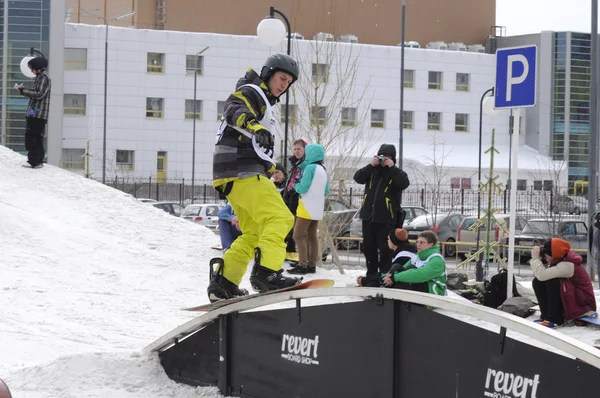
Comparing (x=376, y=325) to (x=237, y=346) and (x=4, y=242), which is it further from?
(x=4, y=242)

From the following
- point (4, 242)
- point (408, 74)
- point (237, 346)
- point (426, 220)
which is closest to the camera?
point (237, 346)

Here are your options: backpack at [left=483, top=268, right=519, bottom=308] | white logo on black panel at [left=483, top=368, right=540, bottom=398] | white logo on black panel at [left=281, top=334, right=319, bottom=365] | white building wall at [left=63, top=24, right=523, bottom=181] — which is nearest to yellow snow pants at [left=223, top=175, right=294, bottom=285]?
white logo on black panel at [left=281, top=334, right=319, bottom=365]

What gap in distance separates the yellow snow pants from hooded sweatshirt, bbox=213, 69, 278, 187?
8cm

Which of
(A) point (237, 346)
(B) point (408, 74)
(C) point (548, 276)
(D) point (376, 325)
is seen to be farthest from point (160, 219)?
(B) point (408, 74)

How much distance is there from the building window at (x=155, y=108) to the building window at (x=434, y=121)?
18.5m

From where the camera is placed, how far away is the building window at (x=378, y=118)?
61.3 m

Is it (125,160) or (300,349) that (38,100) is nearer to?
(300,349)

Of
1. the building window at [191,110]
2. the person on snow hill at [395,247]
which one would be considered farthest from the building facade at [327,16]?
the person on snow hill at [395,247]

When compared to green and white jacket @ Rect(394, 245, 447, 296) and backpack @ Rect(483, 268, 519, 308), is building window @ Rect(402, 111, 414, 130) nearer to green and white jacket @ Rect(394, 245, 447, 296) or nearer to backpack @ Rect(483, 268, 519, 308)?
backpack @ Rect(483, 268, 519, 308)

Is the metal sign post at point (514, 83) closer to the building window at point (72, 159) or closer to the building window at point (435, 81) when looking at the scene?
the building window at point (72, 159)

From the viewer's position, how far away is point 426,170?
55.8 m

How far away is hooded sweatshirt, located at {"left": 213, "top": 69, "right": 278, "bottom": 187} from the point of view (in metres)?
6.17

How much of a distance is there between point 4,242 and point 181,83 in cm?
4705

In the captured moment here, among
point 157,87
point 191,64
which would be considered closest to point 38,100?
point 157,87
